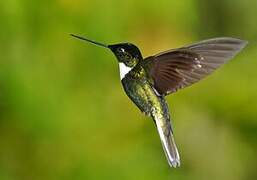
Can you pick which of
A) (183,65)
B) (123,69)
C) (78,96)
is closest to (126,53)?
(123,69)

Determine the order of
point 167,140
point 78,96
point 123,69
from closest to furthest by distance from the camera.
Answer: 1. point 123,69
2. point 167,140
3. point 78,96

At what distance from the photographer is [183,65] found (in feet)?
4.31

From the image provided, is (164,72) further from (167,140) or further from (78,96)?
(78,96)

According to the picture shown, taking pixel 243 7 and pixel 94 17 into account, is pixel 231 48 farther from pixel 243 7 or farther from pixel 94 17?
pixel 243 7

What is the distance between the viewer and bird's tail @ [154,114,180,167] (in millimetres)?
1209

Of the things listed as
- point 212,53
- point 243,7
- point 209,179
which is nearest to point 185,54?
point 212,53

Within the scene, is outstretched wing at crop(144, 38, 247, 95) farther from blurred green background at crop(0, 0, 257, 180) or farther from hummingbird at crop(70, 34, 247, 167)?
blurred green background at crop(0, 0, 257, 180)

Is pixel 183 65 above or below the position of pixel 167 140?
above

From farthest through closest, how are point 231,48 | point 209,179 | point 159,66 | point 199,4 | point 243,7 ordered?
1. point 243,7
2. point 199,4
3. point 209,179
4. point 159,66
5. point 231,48

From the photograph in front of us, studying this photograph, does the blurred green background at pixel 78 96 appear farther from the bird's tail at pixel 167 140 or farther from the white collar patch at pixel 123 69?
the white collar patch at pixel 123 69

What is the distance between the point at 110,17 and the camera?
2998 mm

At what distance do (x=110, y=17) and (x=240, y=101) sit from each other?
2.17 feet

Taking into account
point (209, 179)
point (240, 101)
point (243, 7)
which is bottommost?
point (209, 179)

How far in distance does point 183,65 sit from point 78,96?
1631 mm
